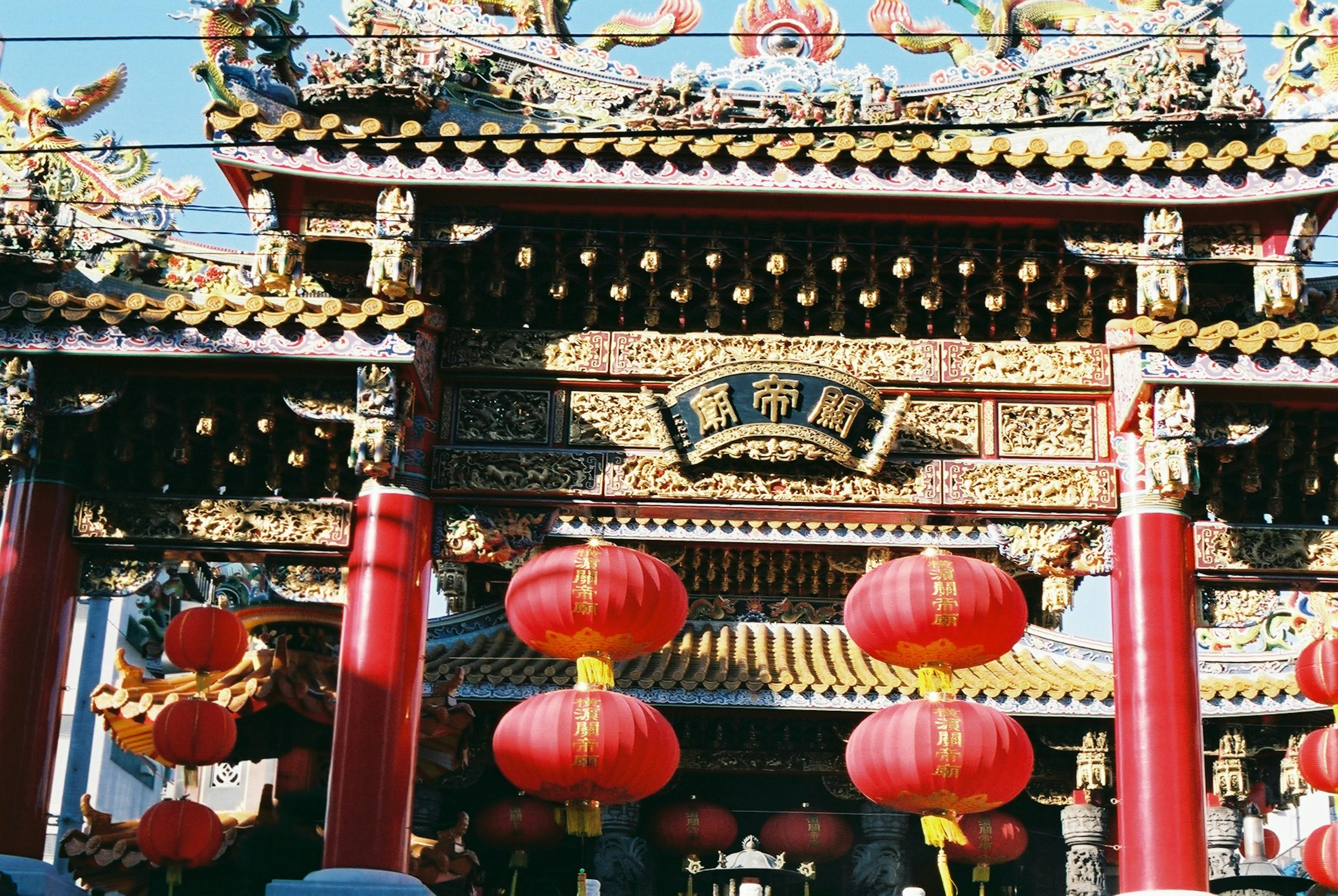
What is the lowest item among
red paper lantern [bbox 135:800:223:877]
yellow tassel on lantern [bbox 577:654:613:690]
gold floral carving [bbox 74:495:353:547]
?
red paper lantern [bbox 135:800:223:877]

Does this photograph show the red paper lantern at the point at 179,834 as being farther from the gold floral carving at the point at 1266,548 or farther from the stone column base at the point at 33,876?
the gold floral carving at the point at 1266,548

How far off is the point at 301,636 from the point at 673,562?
480 centimetres

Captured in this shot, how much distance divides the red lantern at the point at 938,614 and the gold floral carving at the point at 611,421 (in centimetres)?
174

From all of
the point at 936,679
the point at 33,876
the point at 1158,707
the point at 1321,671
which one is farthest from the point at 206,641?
the point at 1321,671

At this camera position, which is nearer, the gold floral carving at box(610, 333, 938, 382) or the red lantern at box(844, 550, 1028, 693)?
the red lantern at box(844, 550, 1028, 693)

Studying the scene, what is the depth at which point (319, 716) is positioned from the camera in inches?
424

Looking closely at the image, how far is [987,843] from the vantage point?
14.7 metres

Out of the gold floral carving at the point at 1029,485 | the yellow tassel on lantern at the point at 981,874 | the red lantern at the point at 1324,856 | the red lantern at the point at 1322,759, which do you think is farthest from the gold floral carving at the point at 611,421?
the yellow tassel on lantern at the point at 981,874

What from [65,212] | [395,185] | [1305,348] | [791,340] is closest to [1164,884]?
[1305,348]

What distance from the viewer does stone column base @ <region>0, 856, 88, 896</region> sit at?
9125 millimetres

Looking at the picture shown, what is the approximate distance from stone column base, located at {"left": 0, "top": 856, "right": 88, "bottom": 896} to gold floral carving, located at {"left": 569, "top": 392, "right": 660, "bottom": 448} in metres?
3.86

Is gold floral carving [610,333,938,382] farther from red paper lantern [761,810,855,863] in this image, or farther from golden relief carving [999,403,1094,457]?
red paper lantern [761,810,855,863]

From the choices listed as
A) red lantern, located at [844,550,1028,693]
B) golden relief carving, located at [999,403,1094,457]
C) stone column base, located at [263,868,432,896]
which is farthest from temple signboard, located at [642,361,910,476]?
stone column base, located at [263,868,432,896]

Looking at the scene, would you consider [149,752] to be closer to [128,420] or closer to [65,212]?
[128,420]
